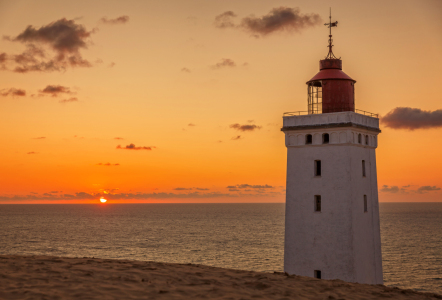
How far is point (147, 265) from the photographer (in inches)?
659

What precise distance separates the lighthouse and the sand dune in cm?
1352

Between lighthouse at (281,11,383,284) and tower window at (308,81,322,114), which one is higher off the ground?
tower window at (308,81,322,114)

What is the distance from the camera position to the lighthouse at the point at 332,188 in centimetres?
2916

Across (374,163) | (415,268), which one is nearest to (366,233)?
(374,163)

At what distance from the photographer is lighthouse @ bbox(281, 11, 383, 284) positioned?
2916cm

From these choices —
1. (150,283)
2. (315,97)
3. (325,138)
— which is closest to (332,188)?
(325,138)

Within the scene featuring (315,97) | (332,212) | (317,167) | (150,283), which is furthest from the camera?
(315,97)

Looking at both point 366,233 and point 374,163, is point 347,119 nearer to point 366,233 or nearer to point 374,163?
point 374,163

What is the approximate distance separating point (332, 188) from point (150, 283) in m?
18.8

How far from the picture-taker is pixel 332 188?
29625 millimetres

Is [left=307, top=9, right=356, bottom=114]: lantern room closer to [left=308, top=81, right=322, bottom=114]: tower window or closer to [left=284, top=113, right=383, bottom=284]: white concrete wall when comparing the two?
[left=308, top=81, right=322, bottom=114]: tower window

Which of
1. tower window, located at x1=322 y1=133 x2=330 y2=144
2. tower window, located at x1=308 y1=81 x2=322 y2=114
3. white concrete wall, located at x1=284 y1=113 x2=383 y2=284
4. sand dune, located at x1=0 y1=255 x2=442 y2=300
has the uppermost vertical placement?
tower window, located at x1=308 y1=81 x2=322 y2=114

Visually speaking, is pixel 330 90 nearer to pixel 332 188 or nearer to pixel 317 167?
pixel 317 167

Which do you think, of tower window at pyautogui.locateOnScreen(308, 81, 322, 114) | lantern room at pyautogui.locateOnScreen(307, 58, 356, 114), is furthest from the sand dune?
tower window at pyautogui.locateOnScreen(308, 81, 322, 114)
